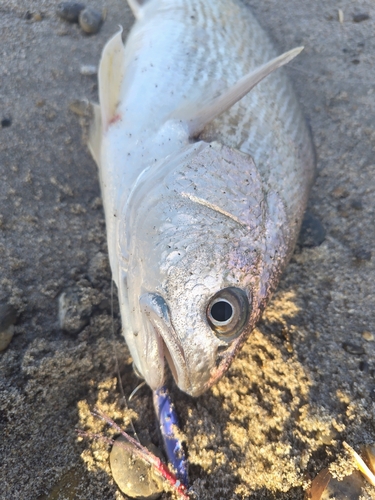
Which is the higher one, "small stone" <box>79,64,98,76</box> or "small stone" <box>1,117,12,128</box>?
"small stone" <box>79,64,98,76</box>

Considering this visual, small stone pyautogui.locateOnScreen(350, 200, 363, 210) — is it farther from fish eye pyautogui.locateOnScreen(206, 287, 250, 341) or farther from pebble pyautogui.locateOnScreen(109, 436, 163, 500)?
pebble pyautogui.locateOnScreen(109, 436, 163, 500)

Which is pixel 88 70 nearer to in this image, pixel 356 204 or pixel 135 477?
pixel 356 204

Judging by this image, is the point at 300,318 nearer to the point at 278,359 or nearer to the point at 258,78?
the point at 278,359

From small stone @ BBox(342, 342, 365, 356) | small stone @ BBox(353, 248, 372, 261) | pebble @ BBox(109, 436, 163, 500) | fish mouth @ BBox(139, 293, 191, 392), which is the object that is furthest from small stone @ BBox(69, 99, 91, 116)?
small stone @ BBox(342, 342, 365, 356)

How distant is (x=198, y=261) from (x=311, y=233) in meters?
1.20

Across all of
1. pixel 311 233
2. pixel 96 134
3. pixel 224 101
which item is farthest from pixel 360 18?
pixel 96 134

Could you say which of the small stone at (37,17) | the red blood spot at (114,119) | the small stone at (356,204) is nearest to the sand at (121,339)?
the small stone at (356,204)

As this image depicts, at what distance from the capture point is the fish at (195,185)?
143 cm

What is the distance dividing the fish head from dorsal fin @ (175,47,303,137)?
6.5 inches

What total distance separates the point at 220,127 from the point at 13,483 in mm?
2070

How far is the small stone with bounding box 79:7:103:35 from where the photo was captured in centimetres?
308

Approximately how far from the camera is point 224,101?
5.68ft

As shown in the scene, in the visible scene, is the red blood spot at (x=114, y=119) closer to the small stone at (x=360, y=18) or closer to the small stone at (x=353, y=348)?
the small stone at (x=353, y=348)

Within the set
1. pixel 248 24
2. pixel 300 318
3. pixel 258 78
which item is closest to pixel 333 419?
pixel 300 318
